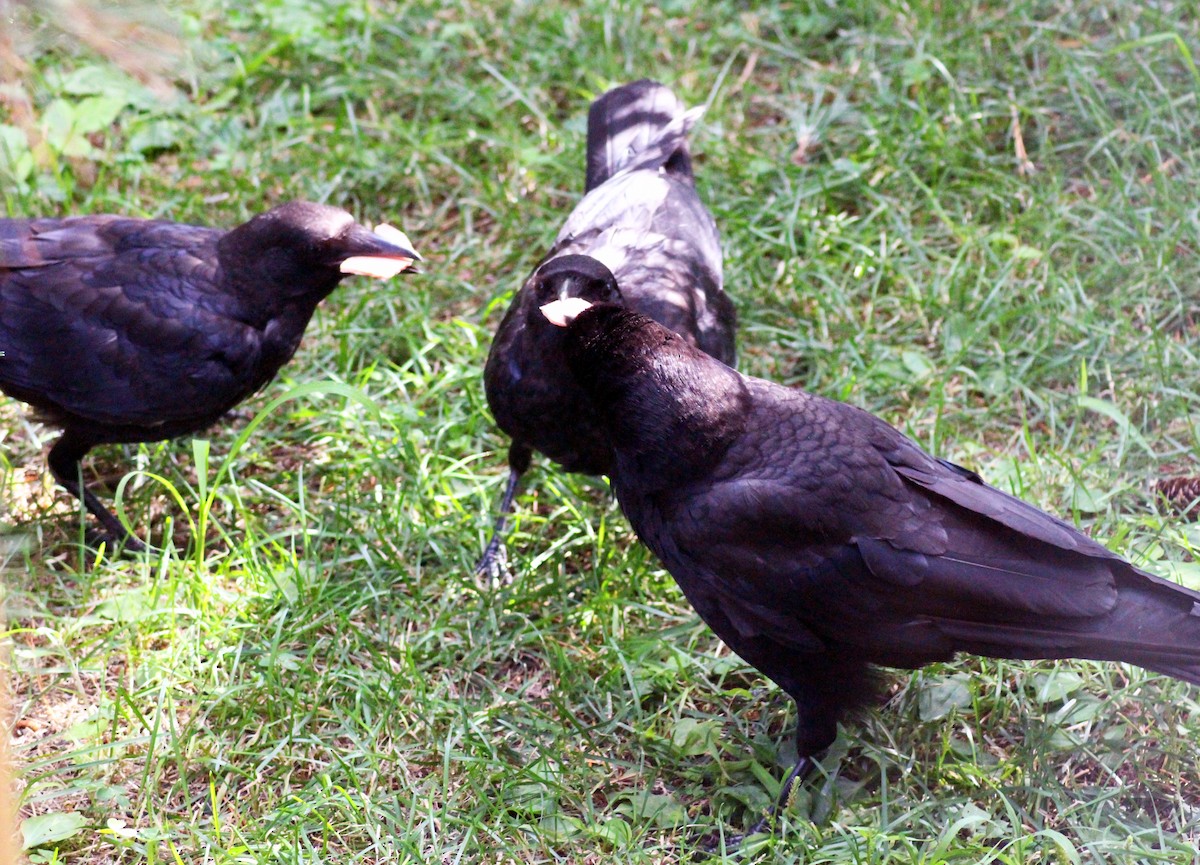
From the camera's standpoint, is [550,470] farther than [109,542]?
Yes

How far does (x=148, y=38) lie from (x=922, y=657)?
214 cm

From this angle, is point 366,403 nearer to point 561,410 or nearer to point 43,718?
point 561,410

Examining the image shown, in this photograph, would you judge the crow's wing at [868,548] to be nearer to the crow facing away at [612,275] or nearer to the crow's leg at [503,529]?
the crow facing away at [612,275]

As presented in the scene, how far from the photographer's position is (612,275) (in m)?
3.32

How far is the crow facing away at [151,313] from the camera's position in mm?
3678

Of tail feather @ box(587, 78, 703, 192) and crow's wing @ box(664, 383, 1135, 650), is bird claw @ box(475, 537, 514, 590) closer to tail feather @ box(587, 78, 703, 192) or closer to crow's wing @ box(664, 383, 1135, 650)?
crow's wing @ box(664, 383, 1135, 650)

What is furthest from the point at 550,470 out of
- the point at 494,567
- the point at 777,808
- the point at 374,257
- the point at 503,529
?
the point at 777,808

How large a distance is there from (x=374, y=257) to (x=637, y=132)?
1203 millimetres

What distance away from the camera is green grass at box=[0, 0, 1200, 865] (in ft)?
10.1

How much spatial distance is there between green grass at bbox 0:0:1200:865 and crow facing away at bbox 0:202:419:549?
0.80 ft

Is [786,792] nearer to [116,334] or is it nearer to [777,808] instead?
[777,808]

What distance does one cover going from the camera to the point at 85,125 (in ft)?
16.9

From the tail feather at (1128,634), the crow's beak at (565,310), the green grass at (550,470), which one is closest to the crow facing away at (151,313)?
the green grass at (550,470)

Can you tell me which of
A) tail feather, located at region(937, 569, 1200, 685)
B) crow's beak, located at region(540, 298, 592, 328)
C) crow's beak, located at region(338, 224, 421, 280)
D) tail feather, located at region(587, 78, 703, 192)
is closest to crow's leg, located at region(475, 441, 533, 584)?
crow's beak, located at region(338, 224, 421, 280)
